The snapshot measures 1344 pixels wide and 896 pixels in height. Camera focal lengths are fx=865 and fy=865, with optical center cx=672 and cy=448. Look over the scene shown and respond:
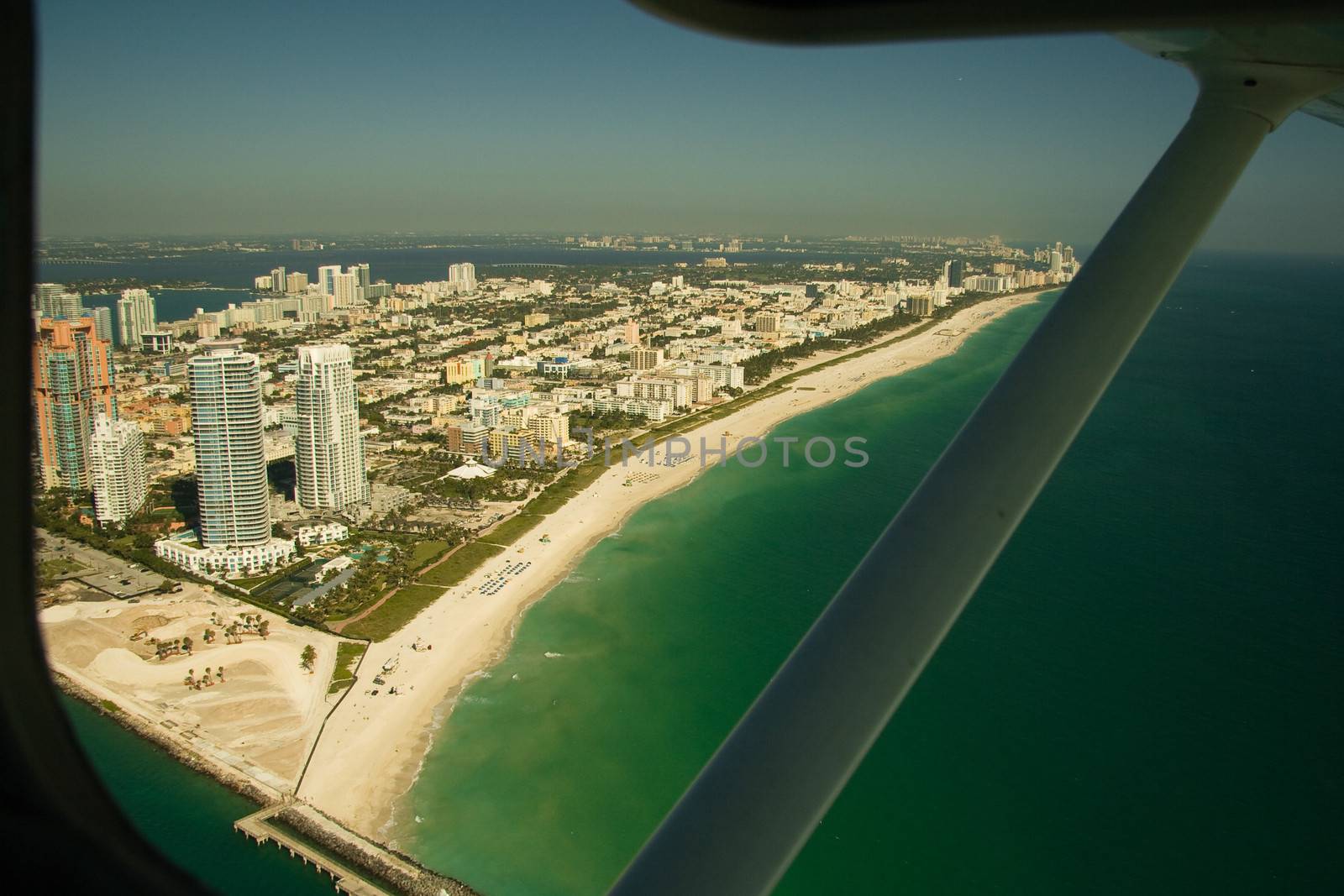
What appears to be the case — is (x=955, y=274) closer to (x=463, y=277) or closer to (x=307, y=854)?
(x=463, y=277)

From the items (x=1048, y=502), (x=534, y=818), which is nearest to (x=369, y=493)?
(x=534, y=818)

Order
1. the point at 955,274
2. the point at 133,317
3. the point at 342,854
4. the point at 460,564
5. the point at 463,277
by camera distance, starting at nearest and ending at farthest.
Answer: the point at 342,854 → the point at 460,564 → the point at 133,317 → the point at 463,277 → the point at 955,274

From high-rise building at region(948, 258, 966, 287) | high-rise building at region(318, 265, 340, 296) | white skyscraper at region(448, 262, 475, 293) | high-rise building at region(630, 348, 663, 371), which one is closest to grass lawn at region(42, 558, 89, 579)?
high-rise building at region(630, 348, 663, 371)

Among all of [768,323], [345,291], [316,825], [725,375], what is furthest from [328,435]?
[345,291]

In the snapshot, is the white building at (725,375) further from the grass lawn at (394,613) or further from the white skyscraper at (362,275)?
the white skyscraper at (362,275)

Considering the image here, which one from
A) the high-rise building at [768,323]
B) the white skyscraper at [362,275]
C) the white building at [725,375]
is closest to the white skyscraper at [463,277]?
the white skyscraper at [362,275]

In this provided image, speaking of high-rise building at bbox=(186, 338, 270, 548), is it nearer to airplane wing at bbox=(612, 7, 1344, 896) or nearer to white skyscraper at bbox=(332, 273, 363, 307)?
airplane wing at bbox=(612, 7, 1344, 896)

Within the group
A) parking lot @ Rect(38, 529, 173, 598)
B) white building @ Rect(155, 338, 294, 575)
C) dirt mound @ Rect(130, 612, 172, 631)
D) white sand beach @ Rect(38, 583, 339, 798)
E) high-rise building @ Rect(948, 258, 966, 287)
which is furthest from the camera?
high-rise building @ Rect(948, 258, 966, 287)
